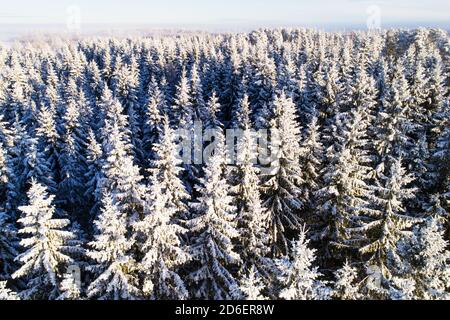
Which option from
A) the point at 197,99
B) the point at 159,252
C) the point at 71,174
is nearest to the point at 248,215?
the point at 159,252

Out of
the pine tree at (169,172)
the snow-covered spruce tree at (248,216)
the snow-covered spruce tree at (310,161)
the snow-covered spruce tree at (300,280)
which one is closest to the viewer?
the snow-covered spruce tree at (300,280)

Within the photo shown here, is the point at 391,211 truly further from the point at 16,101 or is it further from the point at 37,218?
the point at 16,101

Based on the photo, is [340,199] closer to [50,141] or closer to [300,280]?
[300,280]

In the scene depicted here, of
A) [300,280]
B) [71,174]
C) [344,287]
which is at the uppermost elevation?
[300,280]

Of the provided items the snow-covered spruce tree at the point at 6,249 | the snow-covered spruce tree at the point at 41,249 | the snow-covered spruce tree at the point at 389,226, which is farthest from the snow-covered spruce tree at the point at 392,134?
the snow-covered spruce tree at the point at 6,249

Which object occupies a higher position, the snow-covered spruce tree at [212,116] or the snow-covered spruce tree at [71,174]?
the snow-covered spruce tree at [212,116]

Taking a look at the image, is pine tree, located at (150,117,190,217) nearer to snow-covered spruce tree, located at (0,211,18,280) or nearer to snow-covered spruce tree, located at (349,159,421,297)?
snow-covered spruce tree, located at (349,159,421,297)

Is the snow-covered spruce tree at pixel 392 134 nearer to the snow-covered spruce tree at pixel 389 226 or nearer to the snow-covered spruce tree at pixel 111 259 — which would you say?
the snow-covered spruce tree at pixel 389 226
